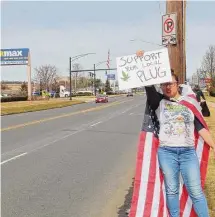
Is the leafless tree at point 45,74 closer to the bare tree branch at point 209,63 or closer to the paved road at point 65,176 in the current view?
the bare tree branch at point 209,63

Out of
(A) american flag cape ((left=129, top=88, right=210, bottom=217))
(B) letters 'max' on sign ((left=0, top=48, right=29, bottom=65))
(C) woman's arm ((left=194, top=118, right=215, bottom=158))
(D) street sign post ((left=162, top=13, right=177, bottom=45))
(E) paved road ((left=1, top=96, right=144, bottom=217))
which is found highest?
(B) letters 'max' on sign ((left=0, top=48, right=29, bottom=65))

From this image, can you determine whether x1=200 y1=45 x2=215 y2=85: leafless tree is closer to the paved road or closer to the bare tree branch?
the bare tree branch

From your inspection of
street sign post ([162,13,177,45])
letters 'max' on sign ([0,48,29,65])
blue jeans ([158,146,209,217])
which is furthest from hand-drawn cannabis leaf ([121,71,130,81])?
letters 'max' on sign ([0,48,29,65])

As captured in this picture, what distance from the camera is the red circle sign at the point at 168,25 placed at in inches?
291

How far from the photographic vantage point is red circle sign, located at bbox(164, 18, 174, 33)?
291 inches

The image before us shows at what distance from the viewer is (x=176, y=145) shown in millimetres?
4684

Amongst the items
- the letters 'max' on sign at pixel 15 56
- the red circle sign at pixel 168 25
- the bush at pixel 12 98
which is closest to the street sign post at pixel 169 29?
the red circle sign at pixel 168 25

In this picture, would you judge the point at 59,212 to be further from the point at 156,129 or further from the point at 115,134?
the point at 115,134

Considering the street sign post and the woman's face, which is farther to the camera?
the street sign post

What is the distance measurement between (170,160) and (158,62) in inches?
43.6

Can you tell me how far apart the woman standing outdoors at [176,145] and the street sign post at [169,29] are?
272 cm

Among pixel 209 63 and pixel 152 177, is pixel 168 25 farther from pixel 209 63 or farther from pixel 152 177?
pixel 209 63

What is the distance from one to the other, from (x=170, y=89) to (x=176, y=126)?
0.44 meters

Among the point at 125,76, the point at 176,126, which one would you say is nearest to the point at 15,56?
the point at 125,76
